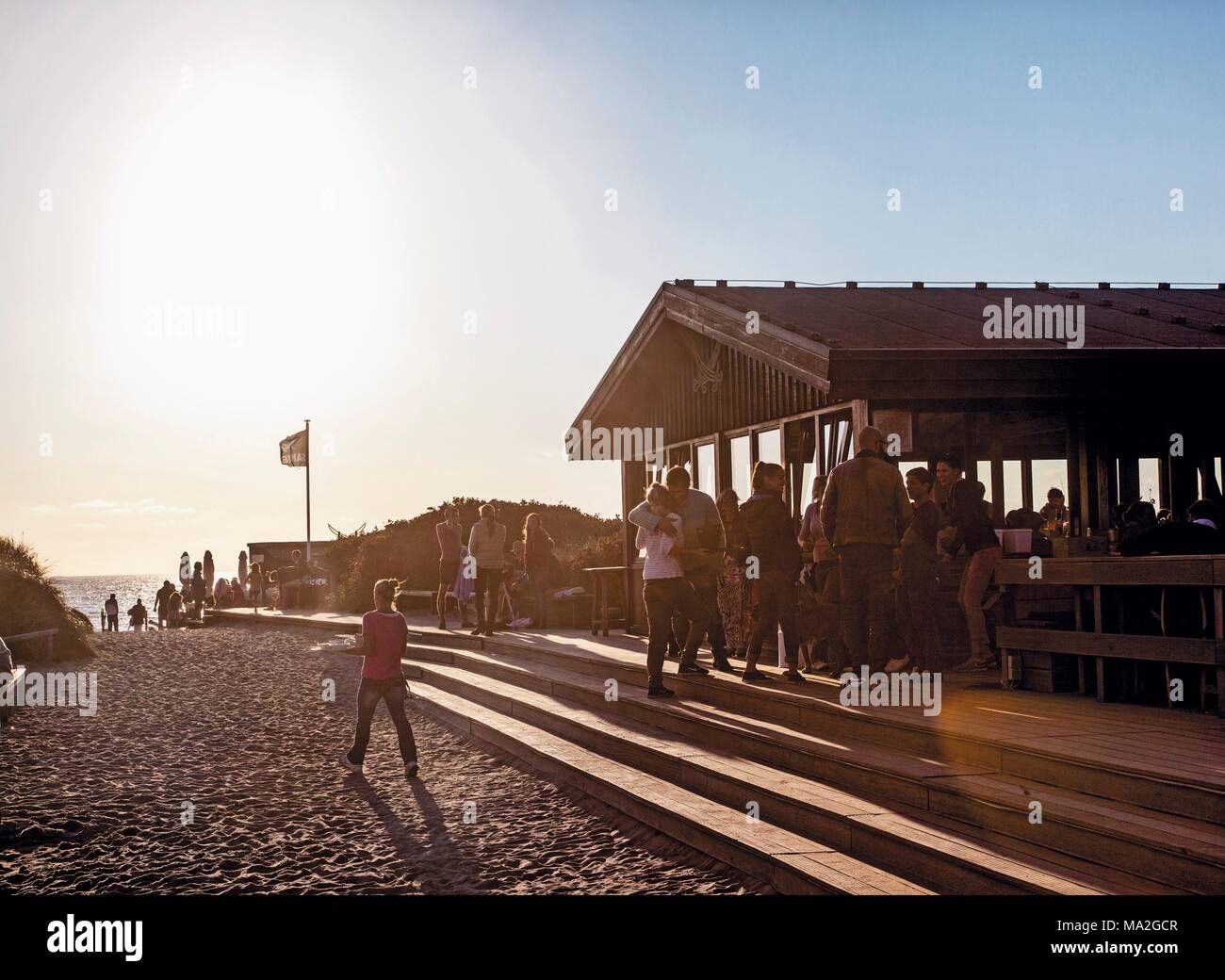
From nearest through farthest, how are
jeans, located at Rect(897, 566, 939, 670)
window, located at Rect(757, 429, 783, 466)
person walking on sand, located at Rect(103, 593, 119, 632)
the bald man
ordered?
the bald man
jeans, located at Rect(897, 566, 939, 670)
window, located at Rect(757, 429, 783, 466)
person walking on sand, located at Rect(103, 593, 119, 632)

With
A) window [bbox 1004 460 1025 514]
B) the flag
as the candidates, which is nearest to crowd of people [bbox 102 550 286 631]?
the flag

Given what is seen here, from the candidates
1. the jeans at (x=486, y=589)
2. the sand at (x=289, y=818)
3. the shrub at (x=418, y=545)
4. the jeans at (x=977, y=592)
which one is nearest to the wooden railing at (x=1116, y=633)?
the jeans at (x=977, y=592)

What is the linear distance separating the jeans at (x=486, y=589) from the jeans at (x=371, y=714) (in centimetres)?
752

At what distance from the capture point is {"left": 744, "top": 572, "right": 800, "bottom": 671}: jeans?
997 centimetres

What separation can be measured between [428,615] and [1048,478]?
15.0 meters

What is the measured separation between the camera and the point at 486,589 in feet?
56.7

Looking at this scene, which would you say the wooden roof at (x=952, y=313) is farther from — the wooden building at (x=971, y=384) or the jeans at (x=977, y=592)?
the jeans at (x=977, y=592)

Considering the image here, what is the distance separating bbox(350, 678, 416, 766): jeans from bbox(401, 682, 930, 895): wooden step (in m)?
1.00

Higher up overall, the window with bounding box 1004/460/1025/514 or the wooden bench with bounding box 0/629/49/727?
the window with bounding box 1004/460/1025/514

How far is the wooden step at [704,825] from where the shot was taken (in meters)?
5.41

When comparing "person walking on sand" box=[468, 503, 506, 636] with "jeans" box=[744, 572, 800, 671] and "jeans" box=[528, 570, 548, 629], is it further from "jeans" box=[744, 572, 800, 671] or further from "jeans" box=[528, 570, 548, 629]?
"jeans" box=[744, 572, 800, 671]

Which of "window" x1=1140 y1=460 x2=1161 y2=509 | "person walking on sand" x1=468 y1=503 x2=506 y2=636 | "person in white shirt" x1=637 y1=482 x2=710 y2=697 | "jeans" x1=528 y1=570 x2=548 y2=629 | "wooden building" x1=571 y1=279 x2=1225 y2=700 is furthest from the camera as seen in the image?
"jeans" x1=528 y1=570 x2=548 y2=629
